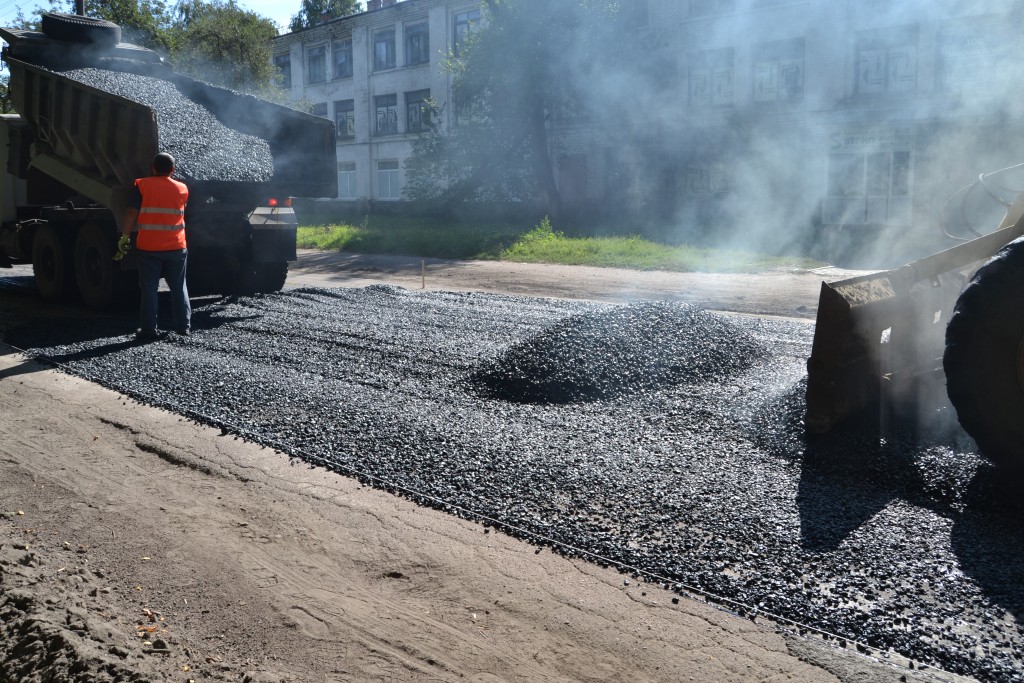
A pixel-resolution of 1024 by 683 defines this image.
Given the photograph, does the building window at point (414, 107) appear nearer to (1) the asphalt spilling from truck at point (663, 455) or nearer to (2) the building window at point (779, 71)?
(2) the building window at point (779, 71)

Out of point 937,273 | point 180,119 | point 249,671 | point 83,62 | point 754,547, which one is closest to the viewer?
point 249,671

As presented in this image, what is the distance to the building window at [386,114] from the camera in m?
38.8

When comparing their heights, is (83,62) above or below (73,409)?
above

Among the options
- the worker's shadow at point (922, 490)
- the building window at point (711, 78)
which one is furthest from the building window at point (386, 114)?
the worker's shadow at point (922, 490)

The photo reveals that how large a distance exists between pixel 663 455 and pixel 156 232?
6042 mm

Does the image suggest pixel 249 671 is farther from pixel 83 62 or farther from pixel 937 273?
pixel 83 62

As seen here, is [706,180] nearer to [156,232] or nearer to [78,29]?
[78,29]

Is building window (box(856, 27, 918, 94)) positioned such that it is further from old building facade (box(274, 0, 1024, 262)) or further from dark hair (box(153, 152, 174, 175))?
dark hair (box(153, 152, 174, 175))

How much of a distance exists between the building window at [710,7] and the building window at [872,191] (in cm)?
688

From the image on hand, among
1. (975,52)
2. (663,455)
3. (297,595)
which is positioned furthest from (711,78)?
(297,595)

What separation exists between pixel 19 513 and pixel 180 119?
284 inches

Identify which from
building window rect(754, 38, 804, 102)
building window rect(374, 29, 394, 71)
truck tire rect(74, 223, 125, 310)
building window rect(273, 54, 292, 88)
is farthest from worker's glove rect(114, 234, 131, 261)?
building window rect(273, 54, 292, 88)

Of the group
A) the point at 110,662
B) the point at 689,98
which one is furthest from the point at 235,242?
the point at 689,98

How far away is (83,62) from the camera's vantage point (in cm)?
1092
